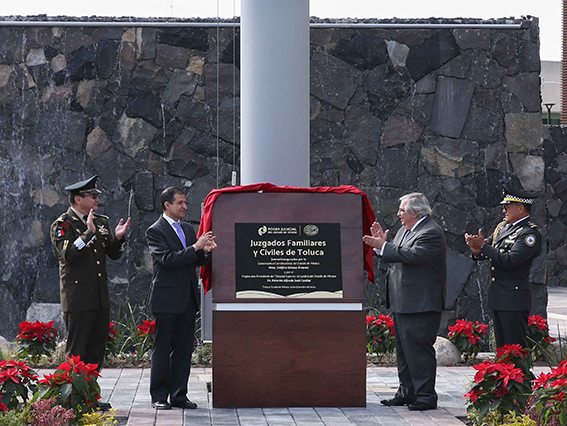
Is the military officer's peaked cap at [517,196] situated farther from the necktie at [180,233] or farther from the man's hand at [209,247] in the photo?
the necktie at [180,233]

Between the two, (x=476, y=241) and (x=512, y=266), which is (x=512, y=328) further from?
(x=476, y=241)

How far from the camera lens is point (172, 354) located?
7.26 meters

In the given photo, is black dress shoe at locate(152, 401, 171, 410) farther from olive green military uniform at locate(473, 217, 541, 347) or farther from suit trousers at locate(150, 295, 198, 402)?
olive green military uniform at locate(473, 217, 541, 347)

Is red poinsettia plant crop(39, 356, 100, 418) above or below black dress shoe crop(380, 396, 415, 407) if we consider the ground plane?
above

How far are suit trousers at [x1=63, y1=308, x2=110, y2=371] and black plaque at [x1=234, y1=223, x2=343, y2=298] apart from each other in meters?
1.18

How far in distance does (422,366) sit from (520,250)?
137cm

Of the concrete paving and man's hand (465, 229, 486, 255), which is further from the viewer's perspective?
man's hand (465, 229, 486, 255)

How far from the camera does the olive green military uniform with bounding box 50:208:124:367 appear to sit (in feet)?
23.6

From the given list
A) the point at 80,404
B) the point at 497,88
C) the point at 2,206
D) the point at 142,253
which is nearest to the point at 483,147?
the point at 497,88

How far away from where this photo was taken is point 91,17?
10984 millimetres

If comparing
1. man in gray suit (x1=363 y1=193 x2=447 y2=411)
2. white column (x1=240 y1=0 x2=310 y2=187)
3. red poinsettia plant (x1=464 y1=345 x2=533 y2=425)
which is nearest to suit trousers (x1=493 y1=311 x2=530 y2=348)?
man in gray suit (x1=363 y1=193 x2=447 y2=411)

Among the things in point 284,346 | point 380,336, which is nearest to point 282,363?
point 284,346

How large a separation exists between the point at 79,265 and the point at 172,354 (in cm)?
103

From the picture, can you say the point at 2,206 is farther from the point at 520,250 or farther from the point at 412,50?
the point at 520,250
